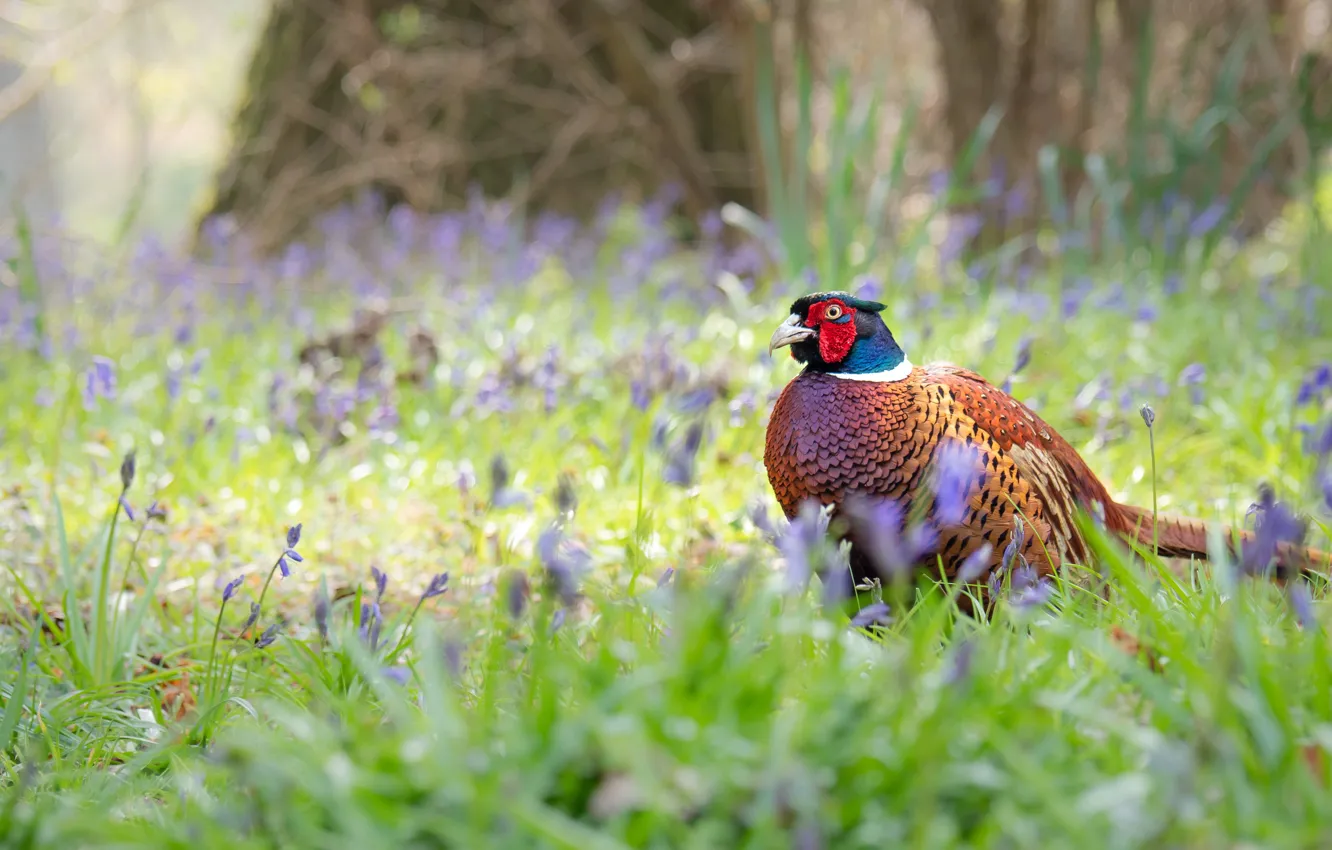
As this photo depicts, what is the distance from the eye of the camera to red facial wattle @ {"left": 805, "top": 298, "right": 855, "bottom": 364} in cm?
250

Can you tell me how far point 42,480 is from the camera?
143 inches

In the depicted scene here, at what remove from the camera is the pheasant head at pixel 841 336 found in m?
2.50

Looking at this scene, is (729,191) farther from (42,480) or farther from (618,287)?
(42,480)

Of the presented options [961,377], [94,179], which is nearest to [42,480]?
[961,377]

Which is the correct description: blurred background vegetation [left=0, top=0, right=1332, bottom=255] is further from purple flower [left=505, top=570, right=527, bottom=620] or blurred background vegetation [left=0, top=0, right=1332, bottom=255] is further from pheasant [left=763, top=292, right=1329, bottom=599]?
purple flower [left=505, top=570, right=527, bottom=620]

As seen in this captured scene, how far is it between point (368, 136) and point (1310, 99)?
4.94m

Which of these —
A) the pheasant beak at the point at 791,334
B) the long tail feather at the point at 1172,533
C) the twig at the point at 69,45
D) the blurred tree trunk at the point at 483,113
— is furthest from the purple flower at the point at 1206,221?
the twig at the point at 69,45

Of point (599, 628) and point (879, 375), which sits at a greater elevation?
point (879, 375)

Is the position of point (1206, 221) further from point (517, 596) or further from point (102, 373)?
point (517, 596)

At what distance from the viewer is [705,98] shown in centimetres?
812

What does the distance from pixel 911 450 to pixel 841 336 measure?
0.93ft

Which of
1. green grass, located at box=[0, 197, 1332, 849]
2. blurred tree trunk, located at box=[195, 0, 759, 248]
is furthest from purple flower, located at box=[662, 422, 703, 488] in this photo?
blurred tree trunk, located at box=[195, 0, 759, 248]

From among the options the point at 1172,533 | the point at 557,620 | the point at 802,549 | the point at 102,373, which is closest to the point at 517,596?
the point at 802,549

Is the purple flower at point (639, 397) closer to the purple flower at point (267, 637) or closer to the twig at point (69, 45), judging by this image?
the purple flower at point (267, 637)
